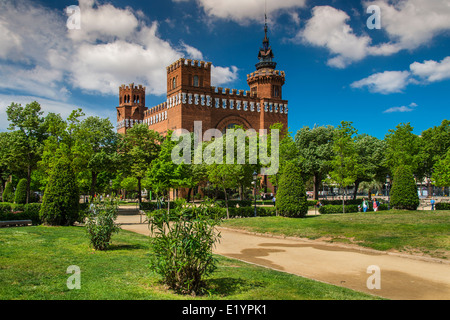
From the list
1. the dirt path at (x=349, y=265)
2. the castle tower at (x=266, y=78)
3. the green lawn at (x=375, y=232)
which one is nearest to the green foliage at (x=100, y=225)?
the dirt path at (x=349, y=265)

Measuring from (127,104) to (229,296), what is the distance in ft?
236

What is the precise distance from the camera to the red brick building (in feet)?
169

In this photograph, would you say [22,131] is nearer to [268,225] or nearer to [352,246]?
[268,225]

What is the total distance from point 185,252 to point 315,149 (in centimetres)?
3903

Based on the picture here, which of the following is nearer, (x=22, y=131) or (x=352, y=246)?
(x=352, y=246)

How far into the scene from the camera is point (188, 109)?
169 feet

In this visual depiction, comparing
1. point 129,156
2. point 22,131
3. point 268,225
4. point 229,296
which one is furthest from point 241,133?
point 229,296

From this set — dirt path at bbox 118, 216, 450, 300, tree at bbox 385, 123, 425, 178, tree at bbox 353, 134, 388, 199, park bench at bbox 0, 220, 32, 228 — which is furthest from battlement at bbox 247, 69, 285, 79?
park bench at bbox 0, 220, 32, 228

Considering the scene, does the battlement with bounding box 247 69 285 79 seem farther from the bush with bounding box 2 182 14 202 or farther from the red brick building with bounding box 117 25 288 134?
the bush with bounding box 2 182 14 202

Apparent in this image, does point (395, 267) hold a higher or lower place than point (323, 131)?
lower

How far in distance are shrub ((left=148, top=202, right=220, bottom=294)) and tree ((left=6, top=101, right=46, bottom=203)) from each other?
1165 inches

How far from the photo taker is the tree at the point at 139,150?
39094 mm

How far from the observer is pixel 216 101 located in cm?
5516

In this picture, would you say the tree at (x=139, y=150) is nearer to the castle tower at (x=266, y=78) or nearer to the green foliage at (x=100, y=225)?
the castle tower at (x=266, y=78)
